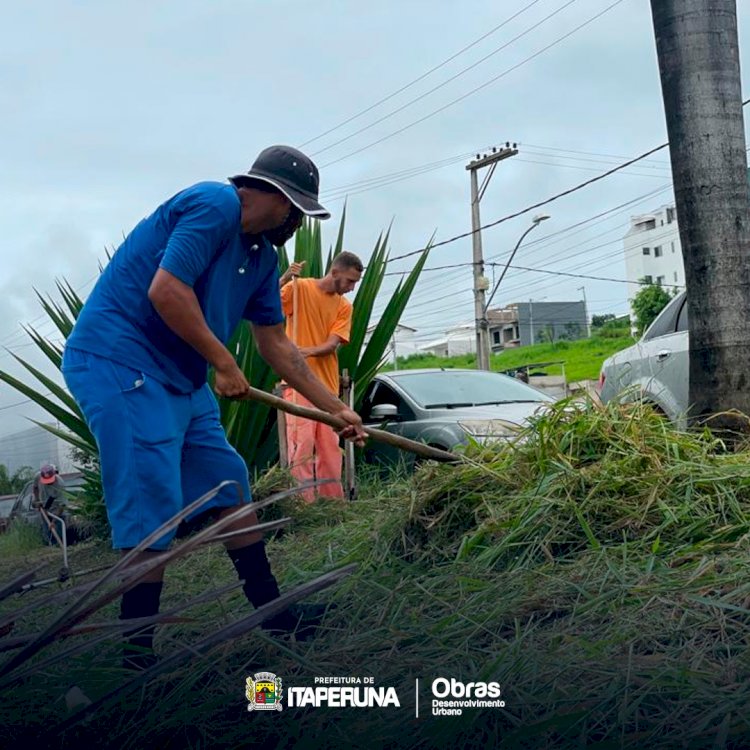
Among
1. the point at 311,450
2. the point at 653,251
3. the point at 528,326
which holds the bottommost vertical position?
the point at 311,450

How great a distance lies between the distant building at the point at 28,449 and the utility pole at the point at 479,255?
13657 millimetres

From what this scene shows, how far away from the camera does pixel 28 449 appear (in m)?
36.5

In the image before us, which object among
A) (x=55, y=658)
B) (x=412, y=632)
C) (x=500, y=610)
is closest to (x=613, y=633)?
(x=500, y=610)

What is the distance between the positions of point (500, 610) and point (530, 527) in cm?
57

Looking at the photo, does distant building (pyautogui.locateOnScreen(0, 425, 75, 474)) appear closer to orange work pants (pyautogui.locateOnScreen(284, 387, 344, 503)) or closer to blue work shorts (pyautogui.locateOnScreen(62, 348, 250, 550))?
orange work pants (pyautogui.locateOnScreen(284, 387, 344, 503))

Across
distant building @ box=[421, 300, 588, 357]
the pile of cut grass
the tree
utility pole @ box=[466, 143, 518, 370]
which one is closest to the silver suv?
the pile of cut grass

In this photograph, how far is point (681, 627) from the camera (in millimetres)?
2555

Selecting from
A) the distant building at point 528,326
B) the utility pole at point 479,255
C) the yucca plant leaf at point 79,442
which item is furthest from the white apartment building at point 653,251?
the yucca plant leaf at point 79,442

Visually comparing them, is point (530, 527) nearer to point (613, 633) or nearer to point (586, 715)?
Answer: point (613, 633)

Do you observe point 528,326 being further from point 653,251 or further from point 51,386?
point 51,386

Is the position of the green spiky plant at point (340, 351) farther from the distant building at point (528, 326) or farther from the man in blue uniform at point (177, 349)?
the distant building at point (528, 326)

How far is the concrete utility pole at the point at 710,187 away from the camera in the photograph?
422 cm

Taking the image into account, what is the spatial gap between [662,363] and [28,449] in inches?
1289

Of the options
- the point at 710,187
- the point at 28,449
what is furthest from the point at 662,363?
the point at 28,449
